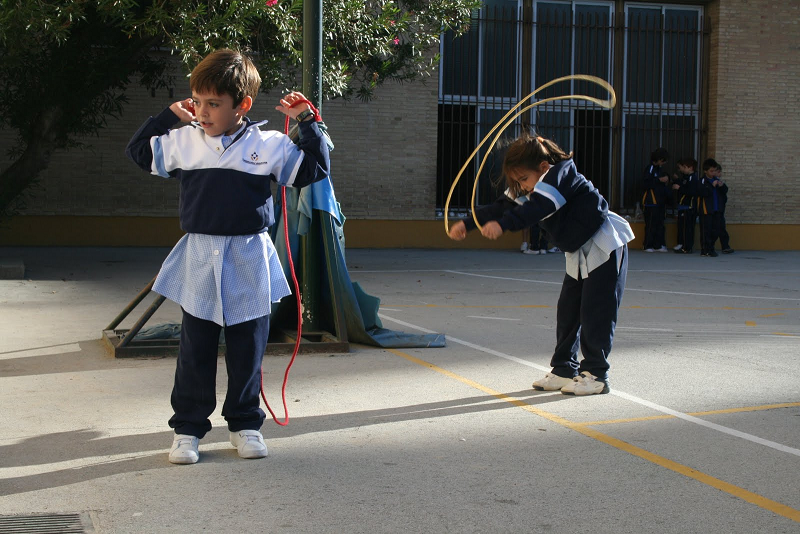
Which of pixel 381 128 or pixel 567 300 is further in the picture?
pixel 381 128

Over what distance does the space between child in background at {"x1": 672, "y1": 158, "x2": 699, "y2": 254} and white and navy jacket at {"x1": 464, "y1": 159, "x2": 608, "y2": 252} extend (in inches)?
577

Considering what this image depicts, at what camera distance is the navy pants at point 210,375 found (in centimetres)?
416

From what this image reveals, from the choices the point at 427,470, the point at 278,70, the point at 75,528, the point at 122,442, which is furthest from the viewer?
the point at 278,70

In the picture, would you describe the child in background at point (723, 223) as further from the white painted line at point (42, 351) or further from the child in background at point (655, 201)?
the white painted line at point (42, 351)

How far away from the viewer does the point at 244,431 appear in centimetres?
423

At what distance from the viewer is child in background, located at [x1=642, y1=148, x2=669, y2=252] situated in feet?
63.6

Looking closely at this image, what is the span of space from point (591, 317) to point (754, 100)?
17035 millimetres

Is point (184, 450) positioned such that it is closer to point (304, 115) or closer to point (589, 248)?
point (304, 115)

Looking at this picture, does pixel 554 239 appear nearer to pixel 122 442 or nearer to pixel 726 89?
pixel 122 442

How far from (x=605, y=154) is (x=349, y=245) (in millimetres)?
6162

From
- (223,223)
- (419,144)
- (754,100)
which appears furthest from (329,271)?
(754,100)

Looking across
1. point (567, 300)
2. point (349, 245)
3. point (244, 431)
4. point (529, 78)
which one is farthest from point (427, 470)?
point (529, 78)

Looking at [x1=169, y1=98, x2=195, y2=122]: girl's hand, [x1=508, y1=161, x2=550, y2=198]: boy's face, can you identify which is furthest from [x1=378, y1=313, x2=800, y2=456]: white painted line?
[x1=169, y1=98, x2=195, y2=122]: girl's hand

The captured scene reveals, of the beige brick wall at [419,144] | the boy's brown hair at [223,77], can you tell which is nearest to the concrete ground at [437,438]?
the boy's brown hair at [223,77]
